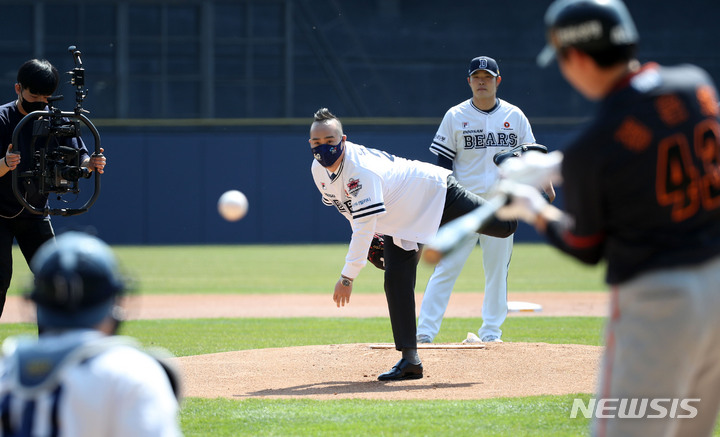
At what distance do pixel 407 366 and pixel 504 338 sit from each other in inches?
126

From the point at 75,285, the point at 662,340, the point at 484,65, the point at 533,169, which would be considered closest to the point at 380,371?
the point at 484,65

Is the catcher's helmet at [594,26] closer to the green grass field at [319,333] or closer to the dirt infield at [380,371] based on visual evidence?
the green grass field at [319,333]

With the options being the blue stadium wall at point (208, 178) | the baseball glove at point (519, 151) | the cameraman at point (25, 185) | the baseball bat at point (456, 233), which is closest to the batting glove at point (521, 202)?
the baseball bat at point (456, 233)

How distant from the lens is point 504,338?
948 centimetres

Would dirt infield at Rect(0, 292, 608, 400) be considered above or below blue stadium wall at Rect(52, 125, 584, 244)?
above

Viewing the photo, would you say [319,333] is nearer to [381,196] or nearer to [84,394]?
[381,196]

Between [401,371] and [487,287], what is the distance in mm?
2428

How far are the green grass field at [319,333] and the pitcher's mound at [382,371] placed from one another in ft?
1.17

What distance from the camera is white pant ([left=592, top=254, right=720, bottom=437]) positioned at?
261 centimetres

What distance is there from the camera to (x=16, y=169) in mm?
6402

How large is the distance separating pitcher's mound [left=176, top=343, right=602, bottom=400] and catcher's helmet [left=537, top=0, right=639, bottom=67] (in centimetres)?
361

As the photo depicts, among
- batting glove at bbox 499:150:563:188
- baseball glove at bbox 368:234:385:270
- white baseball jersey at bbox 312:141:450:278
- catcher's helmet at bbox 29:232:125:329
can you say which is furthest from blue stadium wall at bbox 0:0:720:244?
catcher's helmet at bbox 29:232:125:329

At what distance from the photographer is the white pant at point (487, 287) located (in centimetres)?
830

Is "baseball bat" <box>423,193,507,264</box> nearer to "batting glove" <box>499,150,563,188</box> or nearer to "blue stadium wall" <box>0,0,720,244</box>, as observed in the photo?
"batting glove" <box>499,150,563,188</box>
